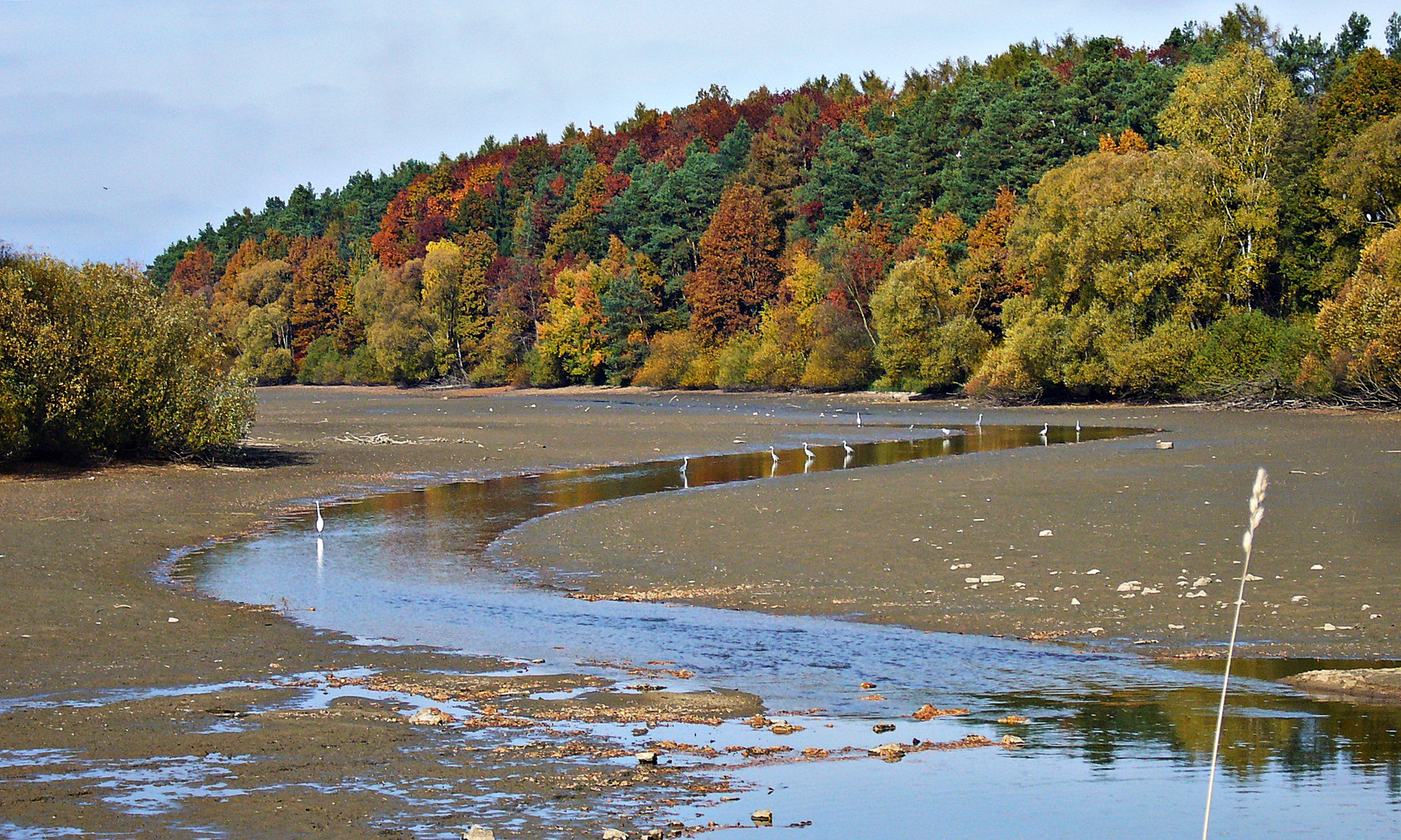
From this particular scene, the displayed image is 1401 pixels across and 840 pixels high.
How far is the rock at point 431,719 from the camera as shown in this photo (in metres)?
11.2

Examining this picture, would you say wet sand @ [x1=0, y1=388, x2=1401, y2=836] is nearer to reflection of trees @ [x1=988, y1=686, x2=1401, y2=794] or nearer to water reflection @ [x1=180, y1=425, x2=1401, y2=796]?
water reflection @ [x1=180, y1=425, x2=1401, y2=796]

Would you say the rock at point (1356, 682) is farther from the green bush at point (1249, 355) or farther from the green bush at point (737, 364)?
the green bush at point (737, 364)

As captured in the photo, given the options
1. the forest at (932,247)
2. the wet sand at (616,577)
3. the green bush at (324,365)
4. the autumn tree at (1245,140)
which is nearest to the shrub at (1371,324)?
the forest at (932,247)

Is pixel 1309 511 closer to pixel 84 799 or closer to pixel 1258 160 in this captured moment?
pixel 84 799

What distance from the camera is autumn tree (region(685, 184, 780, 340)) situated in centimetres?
10238

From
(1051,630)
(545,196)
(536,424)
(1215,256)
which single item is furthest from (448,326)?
(1051,630)

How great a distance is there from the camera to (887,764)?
10.1m

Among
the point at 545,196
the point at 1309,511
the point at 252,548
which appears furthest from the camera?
the point at 545,196

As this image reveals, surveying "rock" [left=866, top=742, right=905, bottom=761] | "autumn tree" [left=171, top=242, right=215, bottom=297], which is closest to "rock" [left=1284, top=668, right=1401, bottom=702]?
"rock" [left=866, top=742, right=905, bottom=761]

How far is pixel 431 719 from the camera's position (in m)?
11.3

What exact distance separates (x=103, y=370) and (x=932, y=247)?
58.4 meters

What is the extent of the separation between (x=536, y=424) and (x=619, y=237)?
62.1 meters

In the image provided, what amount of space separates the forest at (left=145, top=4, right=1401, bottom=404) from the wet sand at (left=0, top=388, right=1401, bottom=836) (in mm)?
14708

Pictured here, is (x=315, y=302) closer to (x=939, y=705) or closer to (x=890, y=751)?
(x=939, y=705)
